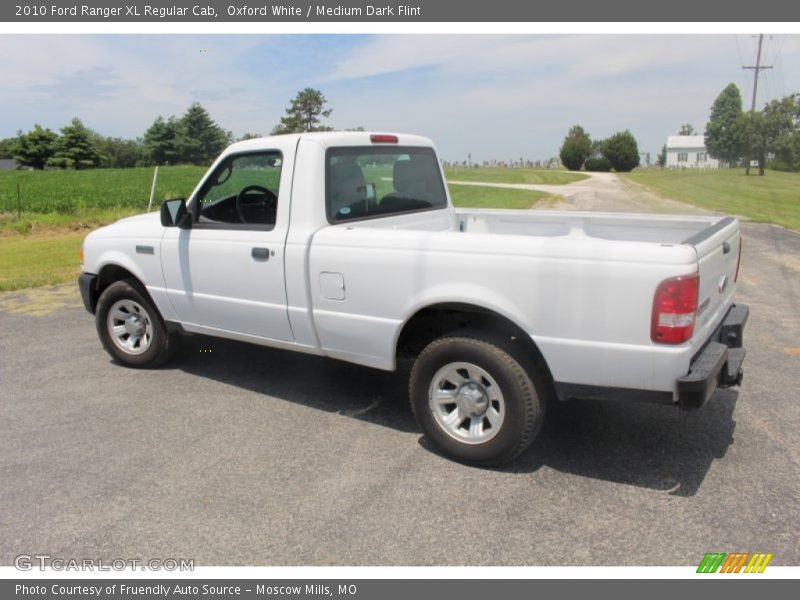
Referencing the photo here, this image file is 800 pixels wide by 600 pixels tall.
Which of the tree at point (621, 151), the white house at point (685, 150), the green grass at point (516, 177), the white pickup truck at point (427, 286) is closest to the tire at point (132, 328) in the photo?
the white pickup truck at point (427, 286)

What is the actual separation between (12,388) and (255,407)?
221 centimetres

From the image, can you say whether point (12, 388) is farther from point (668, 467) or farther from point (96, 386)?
point (668, 467)

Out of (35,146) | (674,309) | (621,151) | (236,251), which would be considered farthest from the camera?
(35,146)

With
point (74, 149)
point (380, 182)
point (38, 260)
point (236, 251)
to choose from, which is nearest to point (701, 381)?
point (380, 182)

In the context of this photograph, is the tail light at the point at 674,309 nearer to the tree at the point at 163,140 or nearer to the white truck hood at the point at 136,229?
the white truck hood at the point at 136,229

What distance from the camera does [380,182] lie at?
16.9 feet

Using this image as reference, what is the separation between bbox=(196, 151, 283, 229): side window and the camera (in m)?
4.94

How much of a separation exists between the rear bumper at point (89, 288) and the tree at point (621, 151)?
6262 cm

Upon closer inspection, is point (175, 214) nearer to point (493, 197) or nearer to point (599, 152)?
point (493, 197)

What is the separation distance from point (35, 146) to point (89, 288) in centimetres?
7833

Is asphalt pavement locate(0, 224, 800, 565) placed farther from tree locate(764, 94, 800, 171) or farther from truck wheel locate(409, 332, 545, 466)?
tree locate(764, 94, 800, 171)

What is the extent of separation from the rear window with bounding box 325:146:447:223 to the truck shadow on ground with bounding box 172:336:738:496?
1.41 meters

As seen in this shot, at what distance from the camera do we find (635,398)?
3512 mm

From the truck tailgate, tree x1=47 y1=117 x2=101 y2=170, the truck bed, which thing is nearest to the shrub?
tree x1=47 y1=117 x2=101 y2=170
